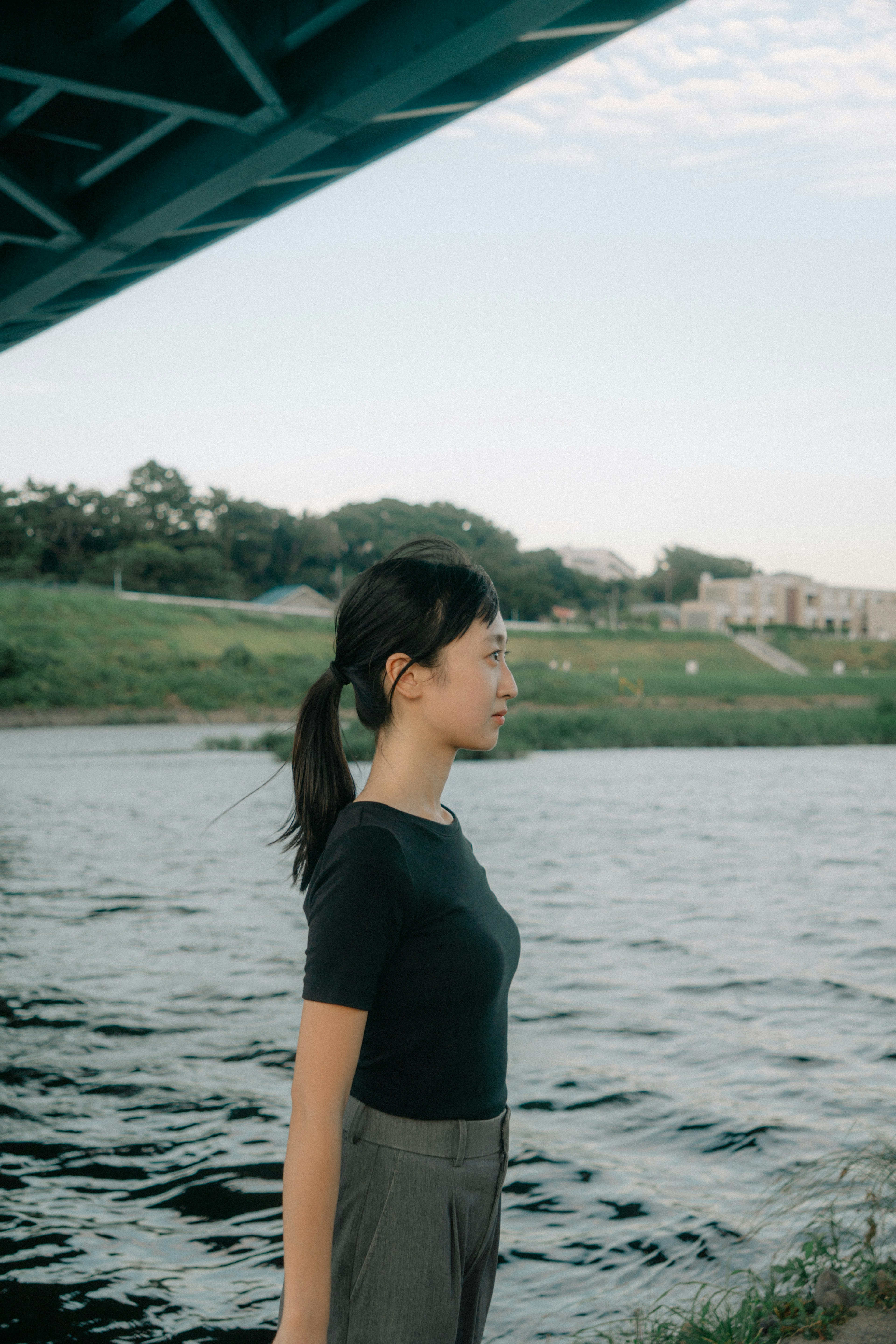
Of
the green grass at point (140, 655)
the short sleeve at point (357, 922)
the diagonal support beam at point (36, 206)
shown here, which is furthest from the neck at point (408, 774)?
the green grass at point (140, 655)

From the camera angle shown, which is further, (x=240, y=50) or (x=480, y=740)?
(x=240, y=50)

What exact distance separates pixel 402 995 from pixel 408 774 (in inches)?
13.2

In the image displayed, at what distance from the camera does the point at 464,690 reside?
1.90 metres

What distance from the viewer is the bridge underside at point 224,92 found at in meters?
6.50

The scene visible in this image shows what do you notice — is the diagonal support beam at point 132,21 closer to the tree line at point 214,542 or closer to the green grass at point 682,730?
the green grass at point 682,730

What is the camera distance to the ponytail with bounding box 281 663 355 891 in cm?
198

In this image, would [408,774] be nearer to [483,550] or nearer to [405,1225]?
[405,1225]

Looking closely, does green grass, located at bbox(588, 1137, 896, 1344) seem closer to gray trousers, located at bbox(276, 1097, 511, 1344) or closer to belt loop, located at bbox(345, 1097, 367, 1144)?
gray trousers, located at bbox(276, 1097, 511, 1344)

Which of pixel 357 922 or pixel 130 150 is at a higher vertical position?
pixel 130 150

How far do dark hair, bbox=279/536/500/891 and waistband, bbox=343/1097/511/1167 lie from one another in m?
0.40

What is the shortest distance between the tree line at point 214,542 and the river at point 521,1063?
232 feet

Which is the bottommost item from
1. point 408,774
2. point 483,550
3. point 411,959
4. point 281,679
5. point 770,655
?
point 281,679

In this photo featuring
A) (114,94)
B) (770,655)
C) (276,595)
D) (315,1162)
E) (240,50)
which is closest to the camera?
(315,1162)

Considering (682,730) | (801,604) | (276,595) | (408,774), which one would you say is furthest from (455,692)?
(801,604)
